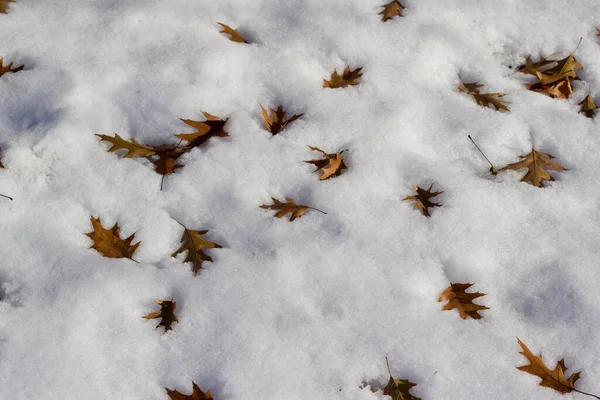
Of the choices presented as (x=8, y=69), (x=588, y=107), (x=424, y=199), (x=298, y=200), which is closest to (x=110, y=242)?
(x=298, y=200)

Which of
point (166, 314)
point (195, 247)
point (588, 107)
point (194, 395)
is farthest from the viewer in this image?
point (588, 107)

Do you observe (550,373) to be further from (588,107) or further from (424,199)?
(588,107)

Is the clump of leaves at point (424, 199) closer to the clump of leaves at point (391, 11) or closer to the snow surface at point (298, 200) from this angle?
the snow surface at point (298, 200)

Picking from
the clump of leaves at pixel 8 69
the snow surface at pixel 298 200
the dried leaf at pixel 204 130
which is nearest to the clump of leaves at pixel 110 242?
the snow surface at pixel 298 200

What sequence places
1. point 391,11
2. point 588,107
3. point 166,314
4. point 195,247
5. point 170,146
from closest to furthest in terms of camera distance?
1. point 166,314
2. point 195,247
3. point 170,146
4. point 588,107
5. point 391,11

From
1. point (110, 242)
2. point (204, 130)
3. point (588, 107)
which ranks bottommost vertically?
point (110, 242)

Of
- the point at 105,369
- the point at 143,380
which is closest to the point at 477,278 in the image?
the point at 143,380

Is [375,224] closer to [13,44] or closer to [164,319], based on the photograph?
[164,319]
